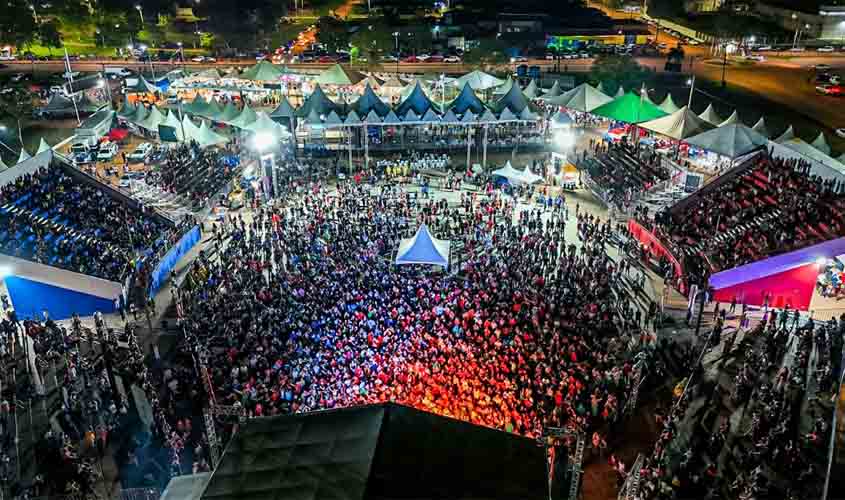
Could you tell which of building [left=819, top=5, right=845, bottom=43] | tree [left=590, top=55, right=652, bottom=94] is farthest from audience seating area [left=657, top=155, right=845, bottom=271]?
building [left=819, top=5, right=845, bottom=43]

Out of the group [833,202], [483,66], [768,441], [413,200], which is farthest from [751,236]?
[483,66]

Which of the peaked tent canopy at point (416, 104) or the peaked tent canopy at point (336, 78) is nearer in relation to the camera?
the peaked tent canopy at point (416, 104)

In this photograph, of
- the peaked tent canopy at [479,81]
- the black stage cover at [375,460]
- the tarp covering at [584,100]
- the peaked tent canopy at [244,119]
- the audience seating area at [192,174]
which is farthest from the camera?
the peaked tent canopy at [479,81]

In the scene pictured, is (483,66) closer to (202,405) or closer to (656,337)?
(656,337)

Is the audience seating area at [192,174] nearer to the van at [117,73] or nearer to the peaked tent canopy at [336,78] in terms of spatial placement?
the peaked tent canopy at [336,78]

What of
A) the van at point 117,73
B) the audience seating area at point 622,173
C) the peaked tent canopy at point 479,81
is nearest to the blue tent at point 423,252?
the audience seating area at point 622,173

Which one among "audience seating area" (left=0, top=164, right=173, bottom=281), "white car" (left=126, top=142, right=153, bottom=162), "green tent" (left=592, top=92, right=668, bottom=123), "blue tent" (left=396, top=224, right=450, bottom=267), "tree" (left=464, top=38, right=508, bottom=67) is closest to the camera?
"audience seating area" (left=0, top=164, right=173, bottom=281)

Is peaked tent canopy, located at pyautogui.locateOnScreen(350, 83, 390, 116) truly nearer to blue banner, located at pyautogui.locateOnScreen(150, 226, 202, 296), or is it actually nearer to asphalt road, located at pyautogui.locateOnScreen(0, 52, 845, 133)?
blue banner, located at pyautogui.locateOnScreen(150, 226, 202, 296)
